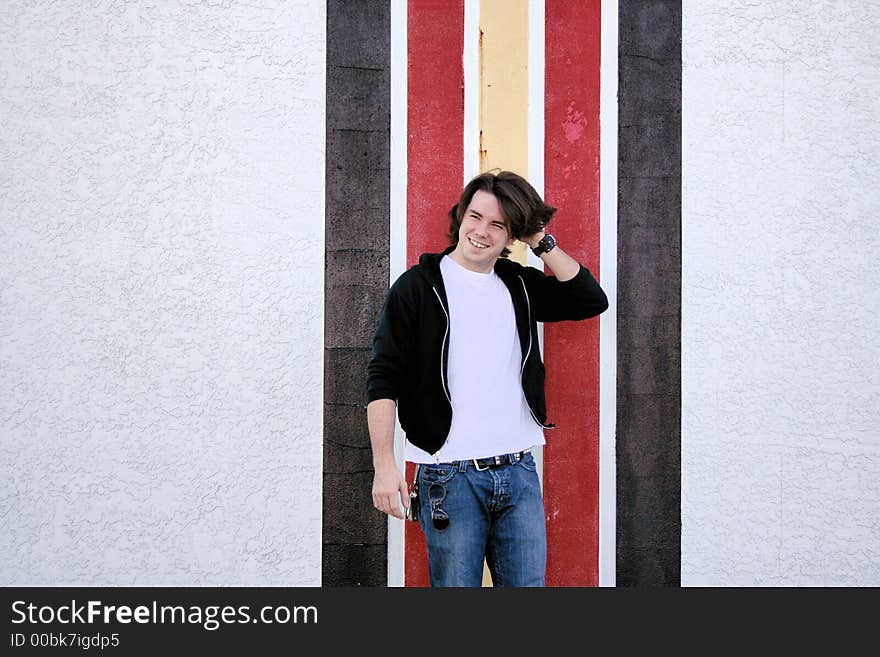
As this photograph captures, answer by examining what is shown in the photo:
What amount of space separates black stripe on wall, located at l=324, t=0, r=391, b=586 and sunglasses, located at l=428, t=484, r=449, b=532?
74 cm

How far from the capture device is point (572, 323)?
3160 mm

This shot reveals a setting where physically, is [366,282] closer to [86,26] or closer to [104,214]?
[104,214]

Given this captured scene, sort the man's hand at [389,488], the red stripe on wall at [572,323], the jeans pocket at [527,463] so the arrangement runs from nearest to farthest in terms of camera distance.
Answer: the man's hand at [389,488], the jeans pocket at [527,463], the red stripe on wall at [572,323]

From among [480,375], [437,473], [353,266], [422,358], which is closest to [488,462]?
[437,473]

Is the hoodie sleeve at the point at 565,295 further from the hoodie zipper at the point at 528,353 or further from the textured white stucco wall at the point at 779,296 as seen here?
the textured white stucco wall at the point at 779,296

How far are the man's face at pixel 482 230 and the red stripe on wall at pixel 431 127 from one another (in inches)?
21.4

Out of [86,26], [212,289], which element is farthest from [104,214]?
[86,26]

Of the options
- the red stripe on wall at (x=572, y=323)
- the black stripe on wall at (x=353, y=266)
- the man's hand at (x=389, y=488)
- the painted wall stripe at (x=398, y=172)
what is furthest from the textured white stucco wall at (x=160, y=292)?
the red stripe on wall at (x=572, y=323)

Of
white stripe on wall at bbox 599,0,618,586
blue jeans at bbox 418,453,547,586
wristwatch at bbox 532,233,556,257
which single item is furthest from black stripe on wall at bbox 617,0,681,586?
blue jeans at bbox 418,453,547,586

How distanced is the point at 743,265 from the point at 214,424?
2427mm

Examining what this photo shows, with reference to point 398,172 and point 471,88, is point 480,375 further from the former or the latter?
point 471,88

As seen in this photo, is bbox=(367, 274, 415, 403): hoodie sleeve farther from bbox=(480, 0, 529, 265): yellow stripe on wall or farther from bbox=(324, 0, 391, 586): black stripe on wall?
bbox=(480, 0, 529, 265): yellow stripe on wall

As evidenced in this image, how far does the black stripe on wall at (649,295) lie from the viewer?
3184mm

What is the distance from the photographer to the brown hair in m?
2.54
